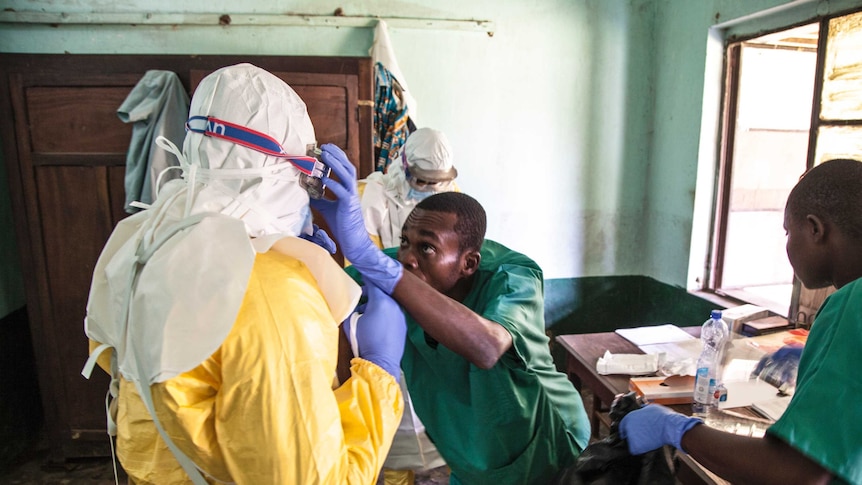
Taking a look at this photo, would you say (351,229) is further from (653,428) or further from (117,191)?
(117,191)

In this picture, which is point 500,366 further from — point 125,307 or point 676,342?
point 676,342

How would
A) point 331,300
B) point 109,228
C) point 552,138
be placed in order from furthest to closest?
point 552,138 < point 109,228 < point 331,300

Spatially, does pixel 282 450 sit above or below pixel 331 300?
below

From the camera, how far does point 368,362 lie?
96 cm

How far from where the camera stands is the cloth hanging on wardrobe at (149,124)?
2.43 meters

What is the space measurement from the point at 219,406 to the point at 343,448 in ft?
0.67

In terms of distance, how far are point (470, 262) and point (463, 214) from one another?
15 cm

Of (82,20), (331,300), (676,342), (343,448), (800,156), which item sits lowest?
(676,342)

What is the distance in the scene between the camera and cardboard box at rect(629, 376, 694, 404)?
1537mm

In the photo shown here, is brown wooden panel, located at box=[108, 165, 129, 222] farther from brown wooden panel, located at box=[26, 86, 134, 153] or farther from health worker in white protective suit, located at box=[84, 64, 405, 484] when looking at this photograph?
health worker in white protective suit, located at box=[84, 64, 405, 484]

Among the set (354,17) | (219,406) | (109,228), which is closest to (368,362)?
(219,406)

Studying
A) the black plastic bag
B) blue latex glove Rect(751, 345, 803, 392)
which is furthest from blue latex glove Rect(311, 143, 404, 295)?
blue latex glove Rect(751, 345, 803, 392)

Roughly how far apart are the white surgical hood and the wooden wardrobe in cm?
162

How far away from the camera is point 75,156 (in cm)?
254
